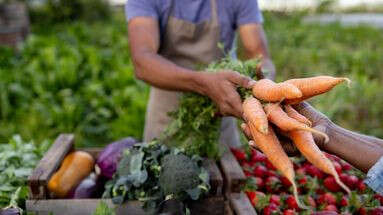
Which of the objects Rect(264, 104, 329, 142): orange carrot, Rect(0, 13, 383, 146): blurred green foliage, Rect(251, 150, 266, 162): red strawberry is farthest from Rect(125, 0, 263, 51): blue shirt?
Rect(0, 13, 383, 146): blurred green foliage

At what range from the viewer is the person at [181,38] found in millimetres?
2744

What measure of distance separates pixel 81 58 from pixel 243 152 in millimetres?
4485

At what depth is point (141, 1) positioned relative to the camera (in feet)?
9.48

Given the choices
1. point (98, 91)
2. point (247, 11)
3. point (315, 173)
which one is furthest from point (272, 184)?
point (98, 91)

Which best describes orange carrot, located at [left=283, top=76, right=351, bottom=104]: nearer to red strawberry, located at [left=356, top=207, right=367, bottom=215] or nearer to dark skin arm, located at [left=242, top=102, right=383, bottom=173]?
dark skin arm, located at [left=242, top=102, right=383, bottom=173]

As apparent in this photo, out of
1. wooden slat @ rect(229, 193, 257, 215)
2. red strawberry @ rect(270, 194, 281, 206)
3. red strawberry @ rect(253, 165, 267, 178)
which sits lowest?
red strawberry @ rect(253, 165, 267, 178)

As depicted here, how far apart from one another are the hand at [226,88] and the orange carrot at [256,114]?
15cm

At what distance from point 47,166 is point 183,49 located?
1164 millimetres

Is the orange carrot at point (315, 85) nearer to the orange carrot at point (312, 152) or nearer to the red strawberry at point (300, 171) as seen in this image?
the orange carrot at point (312, 152)

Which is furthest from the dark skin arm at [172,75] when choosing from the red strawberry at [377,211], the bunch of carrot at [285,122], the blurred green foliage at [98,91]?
the blurred green foliage at [98,91]

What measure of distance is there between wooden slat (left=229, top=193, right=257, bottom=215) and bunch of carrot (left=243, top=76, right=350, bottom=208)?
47 centimetres

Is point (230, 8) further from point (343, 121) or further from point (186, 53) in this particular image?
point (343, 121)

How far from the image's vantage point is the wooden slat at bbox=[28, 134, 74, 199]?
2.33 m

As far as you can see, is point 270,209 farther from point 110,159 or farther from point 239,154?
point 110,159
